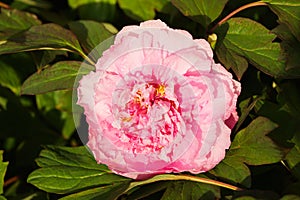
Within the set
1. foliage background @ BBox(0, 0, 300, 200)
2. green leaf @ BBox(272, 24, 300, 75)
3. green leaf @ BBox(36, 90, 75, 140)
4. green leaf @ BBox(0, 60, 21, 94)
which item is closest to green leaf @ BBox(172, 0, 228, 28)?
foliage background @ BBox(0, 0, 300, 200)

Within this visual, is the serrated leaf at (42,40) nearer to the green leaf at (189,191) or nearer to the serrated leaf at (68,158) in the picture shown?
the serrated leaf at (68,158)

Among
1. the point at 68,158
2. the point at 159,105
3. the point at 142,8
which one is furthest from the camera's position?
the point at 142,8

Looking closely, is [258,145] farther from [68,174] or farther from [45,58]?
[45,58]

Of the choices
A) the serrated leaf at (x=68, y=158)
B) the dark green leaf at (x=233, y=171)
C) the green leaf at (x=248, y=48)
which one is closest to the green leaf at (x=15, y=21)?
the serrated leaf at (x=68, y=158)

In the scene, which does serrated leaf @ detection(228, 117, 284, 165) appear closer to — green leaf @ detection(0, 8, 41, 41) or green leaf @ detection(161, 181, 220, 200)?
green leaf @ detection(161, 181, 220, 200)

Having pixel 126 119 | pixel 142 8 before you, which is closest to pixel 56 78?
pixel 126 119

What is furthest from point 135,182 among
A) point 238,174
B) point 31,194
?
point 31,194
